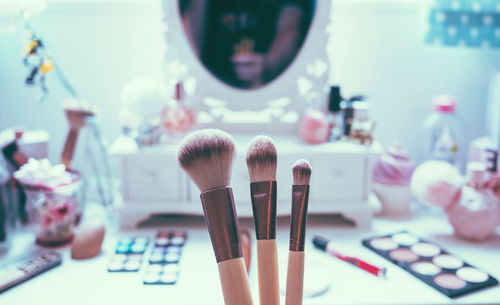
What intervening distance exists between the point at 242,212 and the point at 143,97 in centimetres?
28

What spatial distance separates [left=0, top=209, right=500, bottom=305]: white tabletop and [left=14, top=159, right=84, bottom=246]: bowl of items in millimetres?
39

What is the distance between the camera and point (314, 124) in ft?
3.12

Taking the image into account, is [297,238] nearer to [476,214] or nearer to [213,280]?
[213,280]

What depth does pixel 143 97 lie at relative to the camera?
917mm

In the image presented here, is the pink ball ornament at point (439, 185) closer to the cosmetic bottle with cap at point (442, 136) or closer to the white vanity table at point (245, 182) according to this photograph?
the white vanity table at point (245, 182)

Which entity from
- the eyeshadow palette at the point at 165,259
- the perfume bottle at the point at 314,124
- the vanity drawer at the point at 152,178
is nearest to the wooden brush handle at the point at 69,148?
the vanity drawer at the point at 152,178

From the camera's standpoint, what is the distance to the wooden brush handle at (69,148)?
37.4 inches

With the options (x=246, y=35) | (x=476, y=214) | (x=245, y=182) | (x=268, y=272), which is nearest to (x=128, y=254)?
(x=245, y=182)

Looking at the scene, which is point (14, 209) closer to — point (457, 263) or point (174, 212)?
point (174, 212)

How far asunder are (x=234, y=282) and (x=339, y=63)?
2.50 ft

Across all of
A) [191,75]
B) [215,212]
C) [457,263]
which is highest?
[191,75]

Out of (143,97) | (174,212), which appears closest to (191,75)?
(143,97)

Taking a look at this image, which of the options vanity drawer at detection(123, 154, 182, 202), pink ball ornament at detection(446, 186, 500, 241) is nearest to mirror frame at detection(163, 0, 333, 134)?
vanity drawer at detection(123, 154, 182, 202)

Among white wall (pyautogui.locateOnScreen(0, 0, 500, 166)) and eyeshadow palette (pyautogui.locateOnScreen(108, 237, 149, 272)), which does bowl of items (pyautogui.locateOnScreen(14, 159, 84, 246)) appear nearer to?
eyeshadow palette (pyautogui.locateOnScreen(108, 237, 149, 272))
